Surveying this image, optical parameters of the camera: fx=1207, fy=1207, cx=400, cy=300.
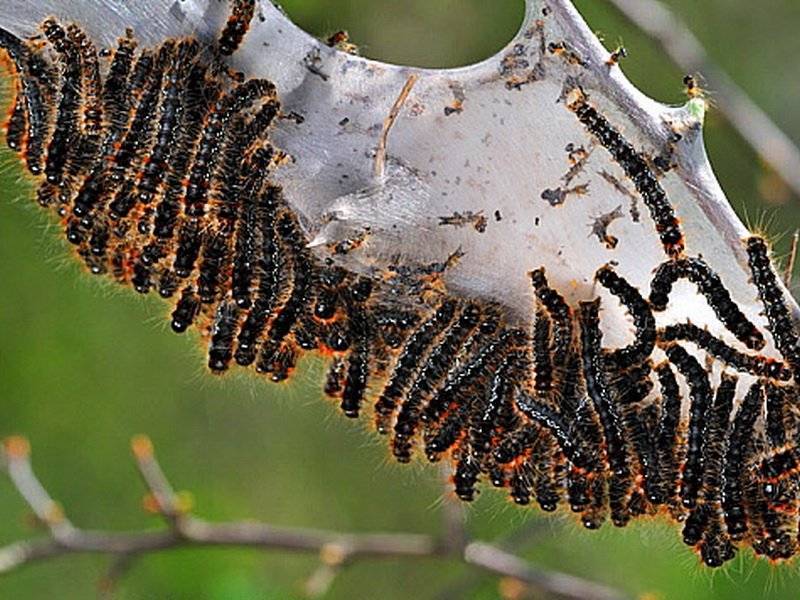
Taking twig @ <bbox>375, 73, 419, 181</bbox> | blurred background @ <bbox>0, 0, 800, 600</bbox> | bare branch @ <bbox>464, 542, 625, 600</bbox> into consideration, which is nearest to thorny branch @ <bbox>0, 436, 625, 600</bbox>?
bare branch @ <bbox>464, 542, 625, 600</bbox>

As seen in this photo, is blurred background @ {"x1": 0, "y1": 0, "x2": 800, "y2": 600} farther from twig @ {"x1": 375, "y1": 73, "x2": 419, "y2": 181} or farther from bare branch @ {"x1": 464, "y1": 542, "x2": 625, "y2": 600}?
twig @ {"x1": 375, "y1": 73, "x2": 419, "y2": 181}

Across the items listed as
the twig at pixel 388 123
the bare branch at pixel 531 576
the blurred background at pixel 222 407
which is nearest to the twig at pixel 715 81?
the twig at pixel 388 123

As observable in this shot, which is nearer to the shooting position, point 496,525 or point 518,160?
point 518,160

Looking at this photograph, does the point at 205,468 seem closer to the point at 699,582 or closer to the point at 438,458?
the point at 699,582

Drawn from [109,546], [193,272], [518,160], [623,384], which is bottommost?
[109,546]

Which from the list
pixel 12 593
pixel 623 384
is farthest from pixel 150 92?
pixel 12 593

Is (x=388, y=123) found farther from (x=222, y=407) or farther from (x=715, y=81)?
(x=222, y=407)

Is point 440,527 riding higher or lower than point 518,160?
lower
